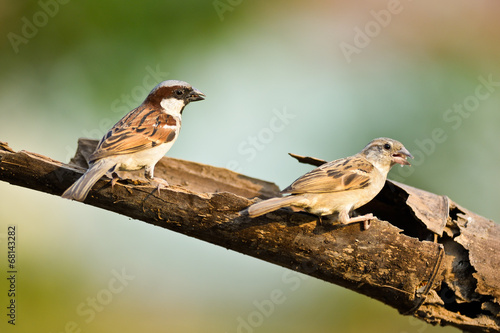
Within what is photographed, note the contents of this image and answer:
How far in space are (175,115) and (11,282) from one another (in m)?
2.15

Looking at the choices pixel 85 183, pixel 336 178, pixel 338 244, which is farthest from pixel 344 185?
pixel 85 183

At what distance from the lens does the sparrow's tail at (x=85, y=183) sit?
10.2 ft

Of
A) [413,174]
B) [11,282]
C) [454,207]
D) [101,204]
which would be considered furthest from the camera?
[413,174]

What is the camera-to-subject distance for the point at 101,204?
132 inches

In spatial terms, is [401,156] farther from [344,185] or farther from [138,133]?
[138,133]

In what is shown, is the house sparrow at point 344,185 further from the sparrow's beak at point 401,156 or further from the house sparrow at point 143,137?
the house sparrow at point 143,137

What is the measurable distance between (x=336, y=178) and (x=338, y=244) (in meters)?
0.57

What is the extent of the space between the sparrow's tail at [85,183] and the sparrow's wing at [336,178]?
1.31 m

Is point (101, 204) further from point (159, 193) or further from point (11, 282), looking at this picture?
point (11, 282)

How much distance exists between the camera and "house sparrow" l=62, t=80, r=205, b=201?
137 inches

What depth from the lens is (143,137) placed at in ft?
13.1

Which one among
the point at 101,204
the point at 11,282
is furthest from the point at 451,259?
the point at 11,282

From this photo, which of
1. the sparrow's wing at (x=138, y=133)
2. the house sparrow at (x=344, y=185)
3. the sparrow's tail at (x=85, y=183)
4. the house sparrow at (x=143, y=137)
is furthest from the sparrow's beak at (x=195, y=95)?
the house sparrow at (x=344, y=185)

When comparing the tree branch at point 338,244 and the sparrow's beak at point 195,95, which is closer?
the tree branch at point 338,244
